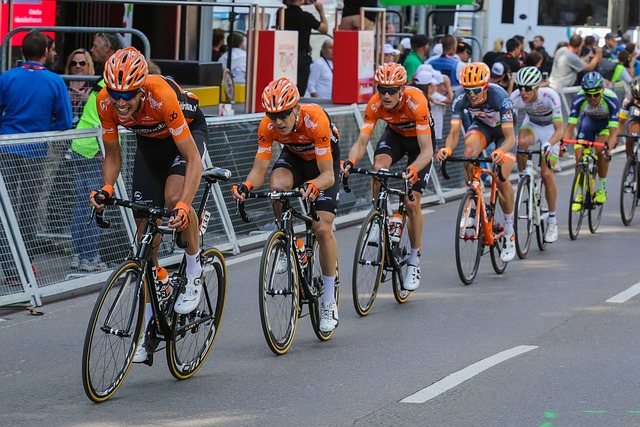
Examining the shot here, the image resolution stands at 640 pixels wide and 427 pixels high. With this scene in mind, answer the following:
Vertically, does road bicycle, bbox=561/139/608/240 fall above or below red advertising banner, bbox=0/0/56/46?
below

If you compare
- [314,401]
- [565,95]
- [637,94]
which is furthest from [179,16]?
[314,401]

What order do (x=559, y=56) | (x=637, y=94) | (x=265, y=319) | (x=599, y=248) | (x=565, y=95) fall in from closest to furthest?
1. (x=265, y=319)
2. (x=599, y=248)
3. (x=637, y=94)
4. (x=565, y=95)
5. (x=559, y=56)

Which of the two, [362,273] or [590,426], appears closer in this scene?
[590,426]

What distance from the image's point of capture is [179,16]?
69.1 feet

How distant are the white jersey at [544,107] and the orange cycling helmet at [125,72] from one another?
22.6 ft

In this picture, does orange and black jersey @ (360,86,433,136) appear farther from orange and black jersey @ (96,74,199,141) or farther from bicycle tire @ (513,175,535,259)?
orange and black jersey @ (96,74,199,141)

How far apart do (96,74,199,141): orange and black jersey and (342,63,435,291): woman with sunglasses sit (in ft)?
8.20

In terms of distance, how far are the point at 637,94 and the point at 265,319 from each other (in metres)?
9.01

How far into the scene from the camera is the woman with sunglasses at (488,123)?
11.6 m

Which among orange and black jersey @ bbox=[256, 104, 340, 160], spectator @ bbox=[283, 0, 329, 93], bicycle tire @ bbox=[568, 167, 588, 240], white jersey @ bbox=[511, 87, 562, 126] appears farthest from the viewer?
spectator @ bbox=[283, 0, 329, 93]

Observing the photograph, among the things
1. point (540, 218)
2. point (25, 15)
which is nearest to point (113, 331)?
point (540, 218)

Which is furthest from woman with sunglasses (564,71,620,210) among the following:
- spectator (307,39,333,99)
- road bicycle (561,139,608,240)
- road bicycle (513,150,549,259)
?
spectator (307,39,333,99)

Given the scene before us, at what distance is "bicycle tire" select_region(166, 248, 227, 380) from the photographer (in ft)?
25.2

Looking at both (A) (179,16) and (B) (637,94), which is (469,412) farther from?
(A) (179,16)
